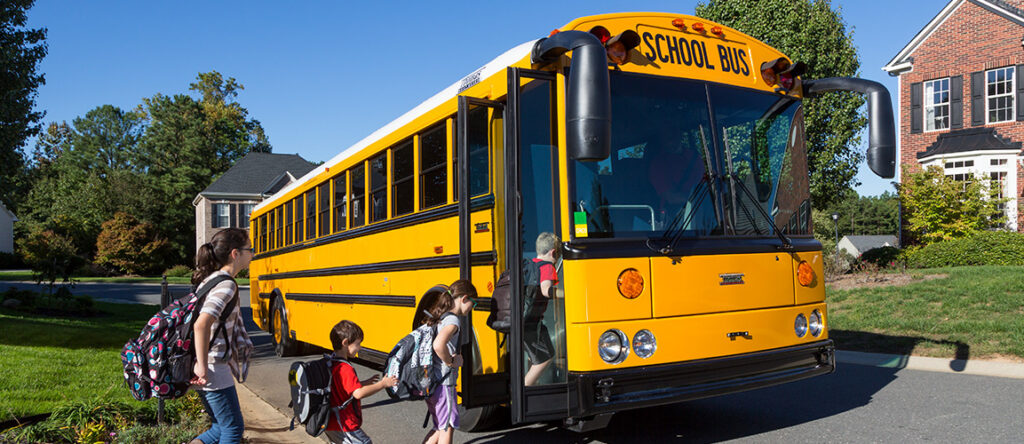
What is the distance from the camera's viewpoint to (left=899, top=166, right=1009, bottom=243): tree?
19.5 meters

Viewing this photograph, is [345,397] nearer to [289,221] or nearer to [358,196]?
[358,196]

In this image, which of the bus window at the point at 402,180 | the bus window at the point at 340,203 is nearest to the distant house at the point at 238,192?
the bus window at the point at 340,203

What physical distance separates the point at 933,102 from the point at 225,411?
2488 centimetres

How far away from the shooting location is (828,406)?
646 cm

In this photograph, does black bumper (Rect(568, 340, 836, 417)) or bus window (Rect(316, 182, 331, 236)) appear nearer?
black bumper (Rect(568, 340, 836, 417))

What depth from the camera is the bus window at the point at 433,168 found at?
5.64 meters

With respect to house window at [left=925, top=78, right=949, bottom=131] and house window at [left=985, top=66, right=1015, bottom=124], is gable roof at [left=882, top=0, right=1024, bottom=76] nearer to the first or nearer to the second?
house window at [left=925, top=78, right=949, bottom=131]

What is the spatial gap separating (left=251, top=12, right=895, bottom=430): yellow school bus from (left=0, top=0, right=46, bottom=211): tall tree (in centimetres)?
1213

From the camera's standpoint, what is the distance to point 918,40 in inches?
917

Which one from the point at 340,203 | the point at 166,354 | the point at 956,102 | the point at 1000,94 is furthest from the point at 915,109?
the point at 166,354

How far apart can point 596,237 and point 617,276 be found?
26cm

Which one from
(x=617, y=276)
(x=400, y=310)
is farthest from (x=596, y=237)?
(x=400, y=310)

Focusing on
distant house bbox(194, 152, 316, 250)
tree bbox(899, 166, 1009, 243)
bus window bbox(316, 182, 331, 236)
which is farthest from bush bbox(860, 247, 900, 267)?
distant house bbox(194, 152, 316, 250)

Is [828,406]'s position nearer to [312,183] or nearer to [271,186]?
[312,183]
